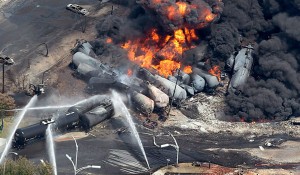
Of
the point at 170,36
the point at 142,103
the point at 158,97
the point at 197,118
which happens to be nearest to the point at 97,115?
the point at 142,103

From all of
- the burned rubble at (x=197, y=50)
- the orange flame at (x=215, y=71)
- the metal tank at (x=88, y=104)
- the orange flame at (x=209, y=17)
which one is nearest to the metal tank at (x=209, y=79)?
the burned rubble at (x=197, y=50)

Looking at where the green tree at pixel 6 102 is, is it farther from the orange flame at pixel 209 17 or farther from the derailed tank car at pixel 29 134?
the orange flame at pixel 209 17

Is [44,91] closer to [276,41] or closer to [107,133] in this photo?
[107,133]

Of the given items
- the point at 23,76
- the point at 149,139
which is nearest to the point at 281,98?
Answer: the point at 149,139

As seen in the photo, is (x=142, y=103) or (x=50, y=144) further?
(x=142, y=103)

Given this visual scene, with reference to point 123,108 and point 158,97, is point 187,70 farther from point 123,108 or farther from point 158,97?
point 123,108

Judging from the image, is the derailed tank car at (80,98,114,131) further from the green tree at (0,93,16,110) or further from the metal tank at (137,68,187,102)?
the green tree at (0,93,16,110)
